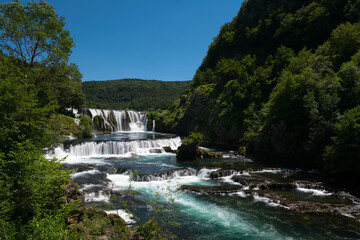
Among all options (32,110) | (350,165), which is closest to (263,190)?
(350,165)

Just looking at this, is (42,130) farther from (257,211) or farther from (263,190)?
(263,190)

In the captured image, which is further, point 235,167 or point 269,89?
point 269,89

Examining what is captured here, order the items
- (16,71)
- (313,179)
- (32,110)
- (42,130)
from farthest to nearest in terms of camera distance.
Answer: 1. (313,179)
2. (16,71)
3. (42,130)
4. (32,110)

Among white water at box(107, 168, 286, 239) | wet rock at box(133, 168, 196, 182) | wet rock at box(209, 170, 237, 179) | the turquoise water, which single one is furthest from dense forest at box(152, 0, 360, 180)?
wet rock at box(133, 168, 196, 182)

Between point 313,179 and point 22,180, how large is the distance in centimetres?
2275

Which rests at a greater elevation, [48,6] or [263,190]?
[48,6]

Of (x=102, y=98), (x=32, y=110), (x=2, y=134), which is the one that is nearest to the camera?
(x=2, y=134)

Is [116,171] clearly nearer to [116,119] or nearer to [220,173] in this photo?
[220,173]

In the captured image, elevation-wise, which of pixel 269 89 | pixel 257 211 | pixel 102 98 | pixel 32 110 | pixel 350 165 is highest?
pixel 102 98

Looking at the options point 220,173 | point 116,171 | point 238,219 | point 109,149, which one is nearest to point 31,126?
point 116,171

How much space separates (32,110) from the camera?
36.0 ft

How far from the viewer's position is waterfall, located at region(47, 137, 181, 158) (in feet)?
99.3

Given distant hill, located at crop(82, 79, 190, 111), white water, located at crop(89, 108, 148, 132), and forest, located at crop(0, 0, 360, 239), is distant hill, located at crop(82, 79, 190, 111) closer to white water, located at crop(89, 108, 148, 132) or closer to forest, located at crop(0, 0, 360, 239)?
white water, located at crop(89, 108, 148, 132)

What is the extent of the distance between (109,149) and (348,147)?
31531 millimetres
